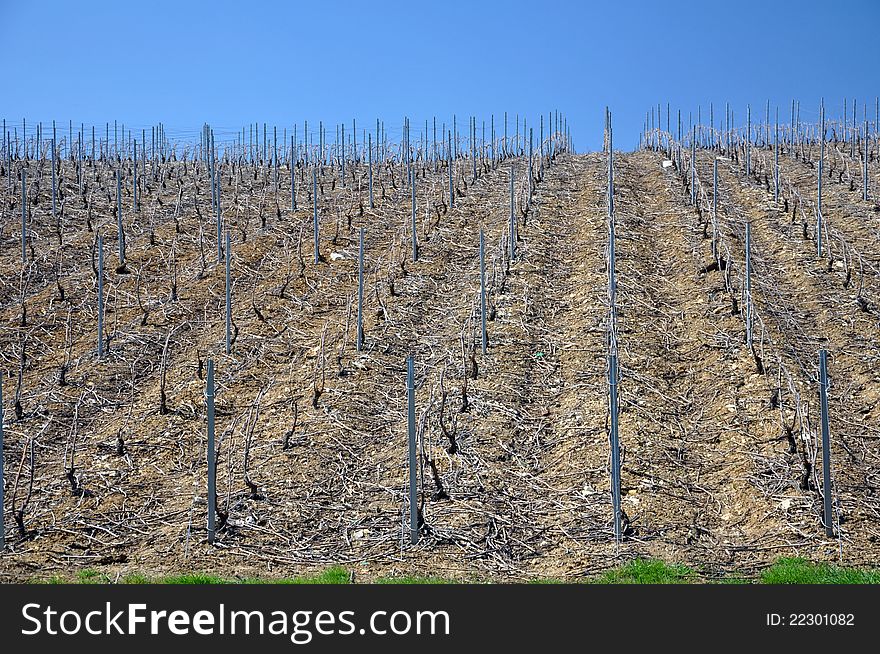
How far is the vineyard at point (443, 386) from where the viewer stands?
6445 mm

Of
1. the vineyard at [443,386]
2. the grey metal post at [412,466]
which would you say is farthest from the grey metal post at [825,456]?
the grey metal post at [412,466]

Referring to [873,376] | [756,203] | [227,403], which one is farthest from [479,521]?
[756,203]

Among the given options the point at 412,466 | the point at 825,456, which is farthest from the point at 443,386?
the point at 825,456

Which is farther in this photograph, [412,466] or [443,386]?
[443,386]

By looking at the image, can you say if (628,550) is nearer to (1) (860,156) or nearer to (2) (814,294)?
(2) (814,294)

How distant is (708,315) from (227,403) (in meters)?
6.08

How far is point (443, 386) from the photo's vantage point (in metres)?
8.98

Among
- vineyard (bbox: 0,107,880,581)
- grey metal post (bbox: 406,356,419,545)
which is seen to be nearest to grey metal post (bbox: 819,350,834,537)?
vineyard (bbox: 0,107,880,581)

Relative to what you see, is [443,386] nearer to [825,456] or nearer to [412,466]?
[412,466]

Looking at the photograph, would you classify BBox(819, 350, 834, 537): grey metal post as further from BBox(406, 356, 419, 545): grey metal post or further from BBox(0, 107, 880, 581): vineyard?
BBox(406, 356, 419, 545): grey metal post

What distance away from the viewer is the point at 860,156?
22.8 meters

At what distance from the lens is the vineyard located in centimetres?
645

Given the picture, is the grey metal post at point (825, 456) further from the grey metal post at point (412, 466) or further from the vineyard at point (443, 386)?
the grey metal post at point (412, 466)

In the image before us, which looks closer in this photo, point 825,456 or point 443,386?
point 825,456
